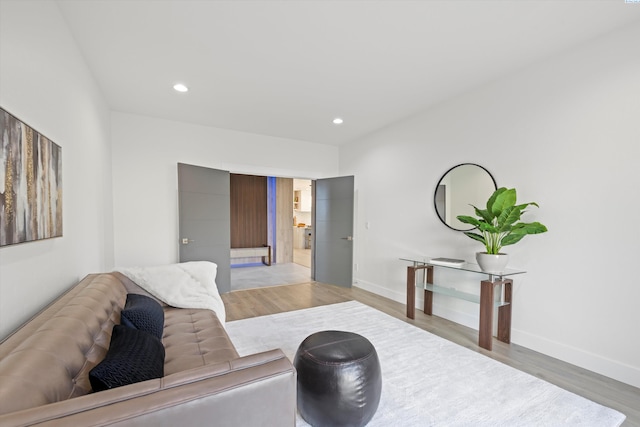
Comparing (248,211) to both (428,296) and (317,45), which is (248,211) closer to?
(428,296)

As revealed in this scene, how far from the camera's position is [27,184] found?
1360mm

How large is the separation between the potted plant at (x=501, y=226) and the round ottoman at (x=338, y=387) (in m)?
1.73

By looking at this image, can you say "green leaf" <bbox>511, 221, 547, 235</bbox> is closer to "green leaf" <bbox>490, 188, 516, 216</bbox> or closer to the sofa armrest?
"green leaf" <bbox>490, 188, 516, 216</bbox>

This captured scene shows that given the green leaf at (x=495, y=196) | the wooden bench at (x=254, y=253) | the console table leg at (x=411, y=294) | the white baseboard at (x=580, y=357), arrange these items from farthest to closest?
the wooden bench at (x=254, y=253)
the console table leg at (x=411, y=294)
the green leaf at (x=495, y=196)
the white baseboard at (x=580, y=357)

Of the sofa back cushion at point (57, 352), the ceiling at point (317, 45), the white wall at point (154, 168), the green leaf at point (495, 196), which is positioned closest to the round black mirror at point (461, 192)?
the green leaf at point (495, 196)

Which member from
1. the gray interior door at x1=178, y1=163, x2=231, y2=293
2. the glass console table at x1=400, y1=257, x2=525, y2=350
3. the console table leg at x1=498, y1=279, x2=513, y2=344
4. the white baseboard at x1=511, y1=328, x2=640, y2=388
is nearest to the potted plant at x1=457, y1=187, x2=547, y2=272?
the glass console table at x1=400, y1=257, x2=525, y2=350

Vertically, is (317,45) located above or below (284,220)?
above

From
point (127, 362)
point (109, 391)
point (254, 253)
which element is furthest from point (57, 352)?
point (254, 253)

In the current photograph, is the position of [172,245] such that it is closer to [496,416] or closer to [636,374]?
[496,416]

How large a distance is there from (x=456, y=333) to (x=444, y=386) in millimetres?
1135

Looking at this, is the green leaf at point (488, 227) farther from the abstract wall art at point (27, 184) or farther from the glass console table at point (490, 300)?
the abstract wall art at point (27, 184)

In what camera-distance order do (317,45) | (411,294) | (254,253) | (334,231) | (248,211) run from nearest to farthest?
(317,45), (411,294), (334,231), (254,253), (248,211)

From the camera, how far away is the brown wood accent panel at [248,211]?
24.1 ft

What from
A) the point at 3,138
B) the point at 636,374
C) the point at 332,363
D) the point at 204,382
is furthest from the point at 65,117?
the point at 636,374
